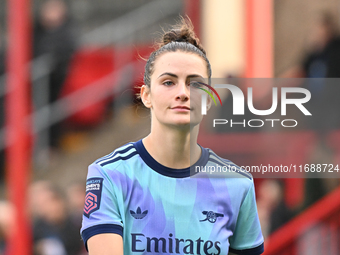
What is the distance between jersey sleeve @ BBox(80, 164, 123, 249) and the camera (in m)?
2.14

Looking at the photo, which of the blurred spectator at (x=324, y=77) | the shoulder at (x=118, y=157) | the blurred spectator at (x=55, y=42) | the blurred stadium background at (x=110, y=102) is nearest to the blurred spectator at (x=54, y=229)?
the blurred stadium background at (x=110, y=102)

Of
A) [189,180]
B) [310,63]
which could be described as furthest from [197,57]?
[310,63]

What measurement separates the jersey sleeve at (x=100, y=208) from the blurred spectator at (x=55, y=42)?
487 cm

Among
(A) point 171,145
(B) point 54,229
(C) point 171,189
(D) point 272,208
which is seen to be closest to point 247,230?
(C) point 171,189

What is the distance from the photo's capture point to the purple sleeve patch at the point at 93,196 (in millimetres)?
2193

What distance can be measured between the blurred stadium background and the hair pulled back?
262 centimetres

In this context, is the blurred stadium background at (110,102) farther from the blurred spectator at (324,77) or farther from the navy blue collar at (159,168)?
the navy blue collar at (159,168)

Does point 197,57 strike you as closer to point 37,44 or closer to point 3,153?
point 37,44

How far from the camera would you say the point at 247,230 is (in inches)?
97.6

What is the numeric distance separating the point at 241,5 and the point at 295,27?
1.18 meters

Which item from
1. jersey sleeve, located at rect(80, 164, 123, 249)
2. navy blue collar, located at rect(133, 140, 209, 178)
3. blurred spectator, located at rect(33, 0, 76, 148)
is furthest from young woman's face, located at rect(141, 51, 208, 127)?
blurred spectator, located at rect(33, 0, 76, 148)

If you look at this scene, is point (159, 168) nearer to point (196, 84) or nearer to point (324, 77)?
point (196, 84)

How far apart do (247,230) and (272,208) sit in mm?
3124

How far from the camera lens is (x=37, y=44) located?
279 inches
